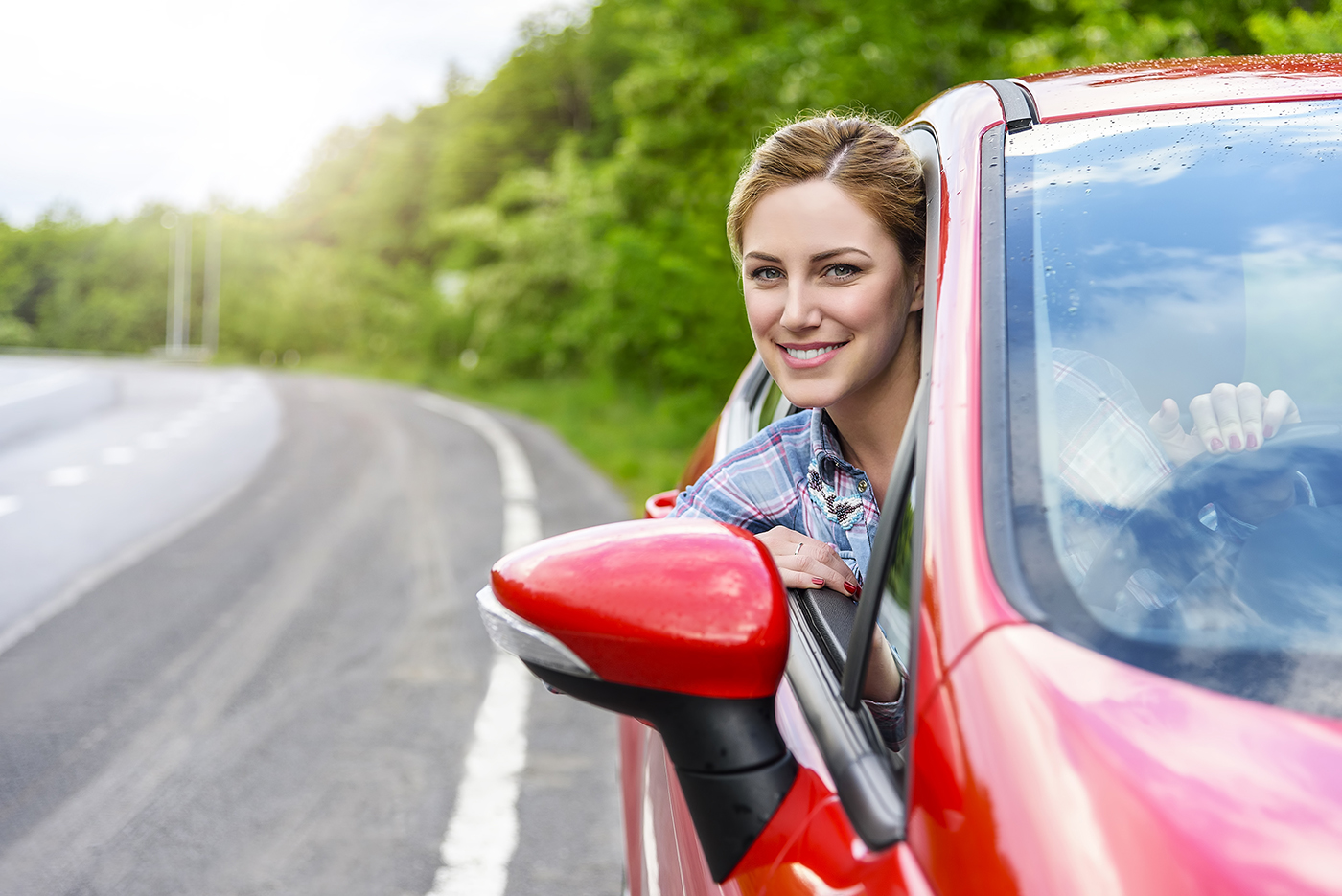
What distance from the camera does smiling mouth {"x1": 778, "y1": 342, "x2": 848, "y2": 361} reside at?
5.25 ft

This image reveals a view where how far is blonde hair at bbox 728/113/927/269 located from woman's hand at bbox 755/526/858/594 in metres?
0.41

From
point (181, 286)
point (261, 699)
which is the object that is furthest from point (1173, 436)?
point (181, 286)

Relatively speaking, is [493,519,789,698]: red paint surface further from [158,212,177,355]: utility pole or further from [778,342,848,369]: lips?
[158,212,177,355]: utility pole

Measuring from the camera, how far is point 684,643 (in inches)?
43.7

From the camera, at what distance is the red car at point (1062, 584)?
33.9 inches

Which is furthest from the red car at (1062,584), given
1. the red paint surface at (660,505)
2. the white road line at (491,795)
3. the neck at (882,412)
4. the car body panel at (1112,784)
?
the white road line at (491,795)

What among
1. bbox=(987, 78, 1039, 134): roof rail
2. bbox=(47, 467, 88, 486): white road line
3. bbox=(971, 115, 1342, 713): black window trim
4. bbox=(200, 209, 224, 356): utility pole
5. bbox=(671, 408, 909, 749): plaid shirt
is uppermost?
bbox=(987, 78, 1039, 134): roof rail

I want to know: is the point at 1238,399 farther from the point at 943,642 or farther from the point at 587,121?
the point at 587,121

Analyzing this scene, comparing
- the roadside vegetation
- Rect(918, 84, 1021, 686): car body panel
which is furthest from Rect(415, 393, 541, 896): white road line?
Rect(918, 84, 1021, 686): car body panel

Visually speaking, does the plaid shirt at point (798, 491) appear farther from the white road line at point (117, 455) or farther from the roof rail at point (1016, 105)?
the white road line at point (117, 455)

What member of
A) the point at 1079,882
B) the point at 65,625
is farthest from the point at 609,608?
the point at 65,625

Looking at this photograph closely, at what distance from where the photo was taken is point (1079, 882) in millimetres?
812

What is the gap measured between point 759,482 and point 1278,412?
0.73 m

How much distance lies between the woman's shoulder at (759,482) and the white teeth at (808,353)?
18 cm
